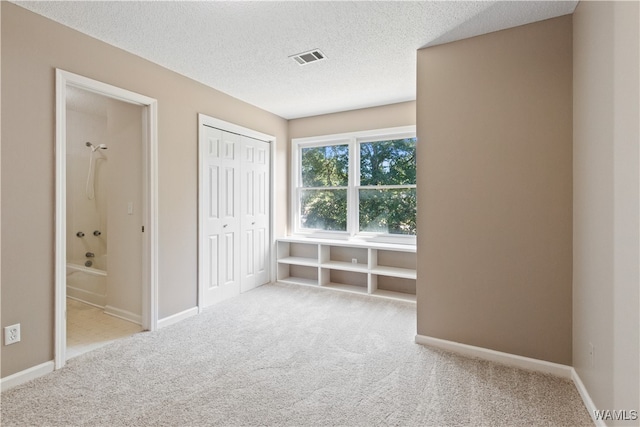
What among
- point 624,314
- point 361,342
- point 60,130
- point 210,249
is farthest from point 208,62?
point 624,314

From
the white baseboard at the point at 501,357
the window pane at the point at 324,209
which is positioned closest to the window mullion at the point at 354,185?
the window pane at the point at 324,209

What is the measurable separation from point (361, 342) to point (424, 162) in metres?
1.64

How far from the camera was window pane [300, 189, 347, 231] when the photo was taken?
4.62 meters

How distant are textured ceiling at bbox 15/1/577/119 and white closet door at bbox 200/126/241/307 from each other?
0.76 meters

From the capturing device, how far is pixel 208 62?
288 centimetres

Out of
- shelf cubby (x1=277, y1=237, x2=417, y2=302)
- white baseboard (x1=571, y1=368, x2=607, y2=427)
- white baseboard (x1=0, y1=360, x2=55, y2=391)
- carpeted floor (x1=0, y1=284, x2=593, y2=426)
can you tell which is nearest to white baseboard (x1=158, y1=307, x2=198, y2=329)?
carpeted floor (x1=0, y1=284, x2=593, y2=426)

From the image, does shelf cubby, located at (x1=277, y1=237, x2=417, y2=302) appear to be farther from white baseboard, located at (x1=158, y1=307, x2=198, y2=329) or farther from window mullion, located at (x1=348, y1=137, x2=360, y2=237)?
white baseboard, located at (x1=158, y1=307, x2=198, y2=329)

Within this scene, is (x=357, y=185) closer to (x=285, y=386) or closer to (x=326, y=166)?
(x=326, y=166)

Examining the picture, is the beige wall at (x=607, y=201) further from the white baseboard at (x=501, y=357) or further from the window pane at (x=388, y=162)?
the window pane at (x=388, y=162)

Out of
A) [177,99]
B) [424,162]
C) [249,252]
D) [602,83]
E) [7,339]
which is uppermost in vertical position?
[177,99]

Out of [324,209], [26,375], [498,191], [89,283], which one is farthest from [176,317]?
[498,191]

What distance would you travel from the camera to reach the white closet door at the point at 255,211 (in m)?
4.14

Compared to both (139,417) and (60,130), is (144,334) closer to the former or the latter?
(139,417)

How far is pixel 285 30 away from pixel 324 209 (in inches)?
109
